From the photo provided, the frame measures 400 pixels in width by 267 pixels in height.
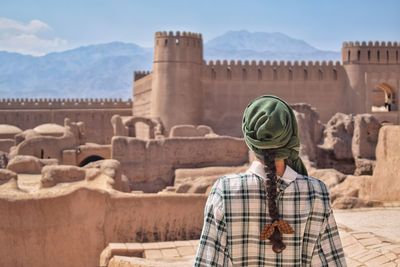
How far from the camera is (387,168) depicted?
962 cm

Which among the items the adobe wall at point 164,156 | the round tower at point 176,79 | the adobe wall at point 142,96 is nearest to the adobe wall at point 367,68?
the round tower at point 176,79

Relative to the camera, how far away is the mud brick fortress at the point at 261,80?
99.7ft

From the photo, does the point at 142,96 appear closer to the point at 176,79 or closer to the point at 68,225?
the point at 176,79

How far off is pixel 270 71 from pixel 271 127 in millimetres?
29837

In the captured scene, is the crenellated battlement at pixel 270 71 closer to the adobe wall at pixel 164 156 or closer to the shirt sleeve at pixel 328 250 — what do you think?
the adobe wall at pixel 164 156

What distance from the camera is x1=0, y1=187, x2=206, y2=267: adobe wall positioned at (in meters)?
8.83

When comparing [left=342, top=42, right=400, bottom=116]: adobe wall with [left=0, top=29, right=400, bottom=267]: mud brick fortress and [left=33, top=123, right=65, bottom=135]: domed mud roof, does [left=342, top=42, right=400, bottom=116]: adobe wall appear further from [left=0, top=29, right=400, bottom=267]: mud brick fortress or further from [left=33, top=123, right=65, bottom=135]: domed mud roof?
[left=33, top=123, right=65, bottom=135]: domed mud roof

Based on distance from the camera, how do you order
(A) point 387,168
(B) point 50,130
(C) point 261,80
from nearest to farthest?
(A) point 387,168
(B) point 50,130
(C) point 261,80

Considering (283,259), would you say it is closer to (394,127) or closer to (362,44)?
(394,127)

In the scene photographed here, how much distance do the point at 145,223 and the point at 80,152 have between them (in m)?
14.3

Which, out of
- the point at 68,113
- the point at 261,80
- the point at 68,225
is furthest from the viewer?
the point at 68,113

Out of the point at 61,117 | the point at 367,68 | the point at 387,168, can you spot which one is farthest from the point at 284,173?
the point at 61,117

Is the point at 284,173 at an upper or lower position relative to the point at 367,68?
lower

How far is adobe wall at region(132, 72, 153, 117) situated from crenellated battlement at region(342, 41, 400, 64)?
34.6 ft
